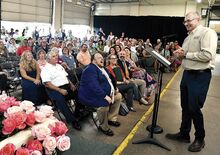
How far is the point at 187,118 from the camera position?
3062 millimetres

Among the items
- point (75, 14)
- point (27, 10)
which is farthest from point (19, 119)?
point (75, 14)

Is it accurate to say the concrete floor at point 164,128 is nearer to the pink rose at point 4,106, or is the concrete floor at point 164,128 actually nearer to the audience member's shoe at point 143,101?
the audience member's shoe at point 143,101

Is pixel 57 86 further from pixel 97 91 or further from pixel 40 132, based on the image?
pixel 40 132

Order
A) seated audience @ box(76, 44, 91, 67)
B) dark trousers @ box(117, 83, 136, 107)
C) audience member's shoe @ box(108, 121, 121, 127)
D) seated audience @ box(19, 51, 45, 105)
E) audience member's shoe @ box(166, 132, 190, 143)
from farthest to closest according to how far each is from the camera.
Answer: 1. seated audience @ box(76, 44, 91, 67)
2. dark trousers @ box(117, 83, 136, 107)
3. seated audience @ box(19, 51, 45, 105)
4. audience member's shoe @ box(108, 121, 121, 127)
5. audience member's shoe @ box(166, 132, 190, 143)

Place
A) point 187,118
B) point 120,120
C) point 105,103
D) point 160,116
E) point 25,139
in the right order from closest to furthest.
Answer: point 25,139
point 187,118
point 105,103
point 120,120
point 160,116

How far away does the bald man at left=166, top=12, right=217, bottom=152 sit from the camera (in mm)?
2584

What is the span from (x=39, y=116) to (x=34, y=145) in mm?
262

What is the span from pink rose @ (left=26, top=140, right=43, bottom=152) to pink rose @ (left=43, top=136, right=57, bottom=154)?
0.10 ft

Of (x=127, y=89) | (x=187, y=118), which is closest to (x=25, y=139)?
(x=187, y=118)

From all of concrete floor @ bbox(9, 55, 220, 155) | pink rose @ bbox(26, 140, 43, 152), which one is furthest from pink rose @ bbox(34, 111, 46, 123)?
concrete floor @ bbox(9, 55, 220, 155)

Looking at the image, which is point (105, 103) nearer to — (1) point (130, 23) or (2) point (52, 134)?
(2) point (52, 134)

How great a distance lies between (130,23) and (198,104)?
1572 centimetres

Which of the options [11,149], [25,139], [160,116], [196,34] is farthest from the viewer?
[160,116]

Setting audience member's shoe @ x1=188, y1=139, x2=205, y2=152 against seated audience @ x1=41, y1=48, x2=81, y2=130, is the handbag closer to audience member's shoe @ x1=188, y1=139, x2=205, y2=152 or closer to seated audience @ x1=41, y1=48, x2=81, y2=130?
seated audience @ x1=41, y1=48, x2=81, y2=130
